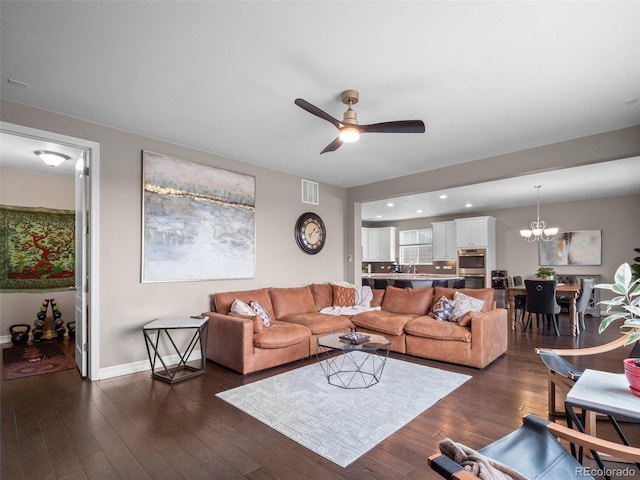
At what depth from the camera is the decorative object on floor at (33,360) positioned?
3.80 metres

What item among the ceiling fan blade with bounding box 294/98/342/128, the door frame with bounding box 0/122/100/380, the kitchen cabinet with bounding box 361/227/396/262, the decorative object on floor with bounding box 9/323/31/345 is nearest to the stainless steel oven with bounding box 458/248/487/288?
the kitchen cabinet with bounding box 361/227/396/262

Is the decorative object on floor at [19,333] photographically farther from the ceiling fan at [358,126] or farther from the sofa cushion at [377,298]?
the ceiling fan at [358,126]

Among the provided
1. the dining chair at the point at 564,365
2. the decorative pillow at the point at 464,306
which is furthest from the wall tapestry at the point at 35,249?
the dining chair at the point at 564,365

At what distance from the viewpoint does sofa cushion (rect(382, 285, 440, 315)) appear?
4.95 metres

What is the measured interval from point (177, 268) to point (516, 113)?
13.5 ft

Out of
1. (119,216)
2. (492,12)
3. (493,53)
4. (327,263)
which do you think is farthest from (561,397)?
(119,216)

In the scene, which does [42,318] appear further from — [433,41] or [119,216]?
[433,41]

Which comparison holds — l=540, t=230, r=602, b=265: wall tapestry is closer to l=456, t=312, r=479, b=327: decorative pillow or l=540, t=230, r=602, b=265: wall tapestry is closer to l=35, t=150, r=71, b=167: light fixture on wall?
l=456, t=312, r=479, b=327: decorative pillow

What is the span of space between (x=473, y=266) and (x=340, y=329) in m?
5.96

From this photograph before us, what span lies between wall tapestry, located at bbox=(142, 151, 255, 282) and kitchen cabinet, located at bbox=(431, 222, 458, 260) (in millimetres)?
6738

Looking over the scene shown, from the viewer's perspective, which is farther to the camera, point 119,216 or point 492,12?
point 119,216

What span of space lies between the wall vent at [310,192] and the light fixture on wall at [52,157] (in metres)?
3.44

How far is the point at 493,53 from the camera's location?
2.38 meters

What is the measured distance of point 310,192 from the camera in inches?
235
